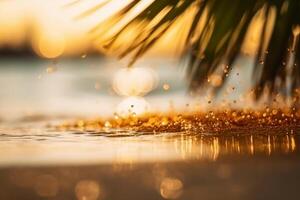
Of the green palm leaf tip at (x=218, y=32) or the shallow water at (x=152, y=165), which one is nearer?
the shallow water at (x=152, y=165)

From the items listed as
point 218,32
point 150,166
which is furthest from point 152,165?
point 218,32

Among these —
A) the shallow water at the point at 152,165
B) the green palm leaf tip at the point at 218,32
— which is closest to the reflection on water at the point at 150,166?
the shallow water at the point at 152,165

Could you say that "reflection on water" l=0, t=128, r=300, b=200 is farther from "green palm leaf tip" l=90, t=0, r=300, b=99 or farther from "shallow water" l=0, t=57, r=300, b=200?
"green palm leaf tip" l=90, t=0, r=300, b=99

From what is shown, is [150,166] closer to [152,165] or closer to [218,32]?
[152,165]

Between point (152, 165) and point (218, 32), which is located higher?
point (218, 32)

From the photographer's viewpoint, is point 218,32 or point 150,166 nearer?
point 150,166

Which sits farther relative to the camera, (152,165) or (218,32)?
(218,32)

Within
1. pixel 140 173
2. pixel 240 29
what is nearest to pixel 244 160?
pixel 140 173

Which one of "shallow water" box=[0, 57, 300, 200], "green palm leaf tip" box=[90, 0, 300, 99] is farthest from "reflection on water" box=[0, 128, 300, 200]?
"green palm leaf tip" box=[90, 0, 300, 99]

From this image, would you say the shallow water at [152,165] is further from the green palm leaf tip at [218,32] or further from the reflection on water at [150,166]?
the green palm leaf tip at [218,32]

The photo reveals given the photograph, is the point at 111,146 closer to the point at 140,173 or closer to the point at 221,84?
the point at 221,84
